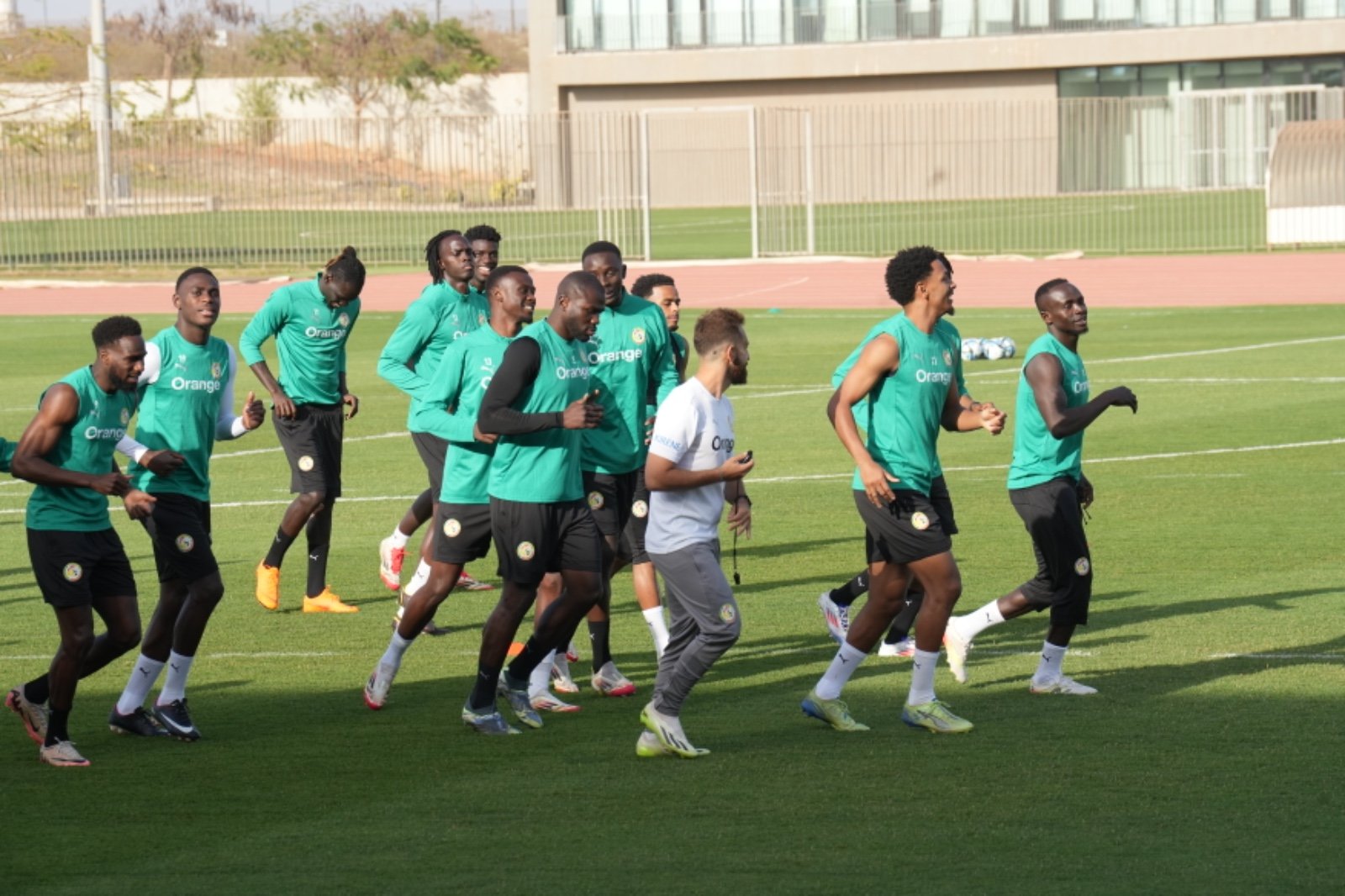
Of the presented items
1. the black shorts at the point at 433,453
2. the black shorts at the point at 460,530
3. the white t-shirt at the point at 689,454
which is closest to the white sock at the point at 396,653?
the black shorts at the point at 460,530

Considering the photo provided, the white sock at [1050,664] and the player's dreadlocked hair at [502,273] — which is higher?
the player's dreadlocked hair at [502,273]

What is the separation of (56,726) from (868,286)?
28760 mm

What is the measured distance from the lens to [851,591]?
1120 cm

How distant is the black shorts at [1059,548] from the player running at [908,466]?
876 mm

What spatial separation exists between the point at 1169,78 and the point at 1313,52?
467 cm

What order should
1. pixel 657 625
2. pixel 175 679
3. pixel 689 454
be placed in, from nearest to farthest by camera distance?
pixel 689 454 → pixel 175 679 → pixel 657 625

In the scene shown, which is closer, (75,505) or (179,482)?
(75,505)

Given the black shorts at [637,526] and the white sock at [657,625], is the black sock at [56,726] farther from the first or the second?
the black shorts at [637,526]

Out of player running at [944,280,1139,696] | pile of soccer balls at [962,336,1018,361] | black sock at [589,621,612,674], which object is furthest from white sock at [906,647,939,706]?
pile of soccer balls at [962,336,1018,361]

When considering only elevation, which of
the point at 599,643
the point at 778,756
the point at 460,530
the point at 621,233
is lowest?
the point at 778,756

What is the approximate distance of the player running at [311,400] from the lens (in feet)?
41.5

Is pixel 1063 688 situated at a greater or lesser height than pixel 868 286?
lesser

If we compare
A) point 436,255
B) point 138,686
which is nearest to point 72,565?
point 138,686

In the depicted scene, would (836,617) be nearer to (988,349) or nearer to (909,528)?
(909,528)
